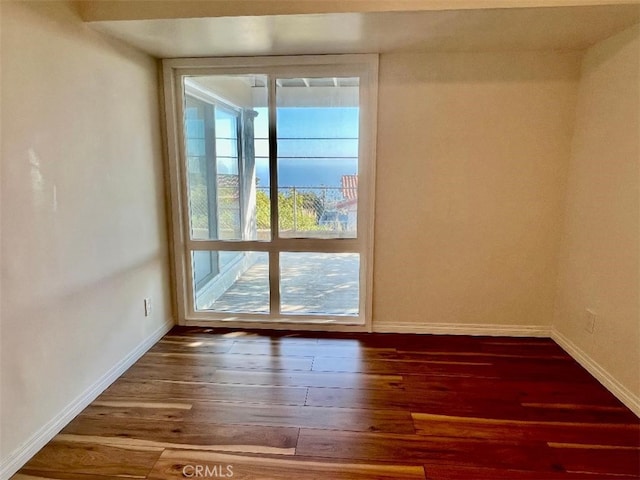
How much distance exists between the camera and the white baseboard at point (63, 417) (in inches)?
67.3

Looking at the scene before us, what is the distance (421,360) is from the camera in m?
2.67

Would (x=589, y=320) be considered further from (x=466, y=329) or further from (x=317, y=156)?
(x=317, y=156)

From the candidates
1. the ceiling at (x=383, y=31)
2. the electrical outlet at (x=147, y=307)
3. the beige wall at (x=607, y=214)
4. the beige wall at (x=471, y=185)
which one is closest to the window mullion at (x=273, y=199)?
the ceiling at (x=383, y=31)

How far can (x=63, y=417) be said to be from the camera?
2.01 metres

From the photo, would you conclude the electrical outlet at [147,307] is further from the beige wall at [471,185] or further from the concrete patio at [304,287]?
the beige wall at [471,185]

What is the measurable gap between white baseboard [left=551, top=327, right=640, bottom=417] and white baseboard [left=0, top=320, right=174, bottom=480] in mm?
2979

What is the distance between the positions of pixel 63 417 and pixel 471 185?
9.42 feet

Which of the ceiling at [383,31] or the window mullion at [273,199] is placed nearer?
the ceiling at [383,31]

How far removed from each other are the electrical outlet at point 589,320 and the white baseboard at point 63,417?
118 inches

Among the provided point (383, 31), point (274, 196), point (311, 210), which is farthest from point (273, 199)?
point (383, 31)

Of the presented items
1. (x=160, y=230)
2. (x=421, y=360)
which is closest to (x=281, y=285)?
(x=160, y=230)

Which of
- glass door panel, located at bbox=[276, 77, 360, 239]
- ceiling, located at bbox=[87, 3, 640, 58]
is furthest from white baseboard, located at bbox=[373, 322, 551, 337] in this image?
ceiling, located at bbox=[87, 3, 640, 58]

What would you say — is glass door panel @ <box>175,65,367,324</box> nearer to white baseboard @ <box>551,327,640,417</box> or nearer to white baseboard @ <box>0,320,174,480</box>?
white baseboard @ <box>0,320,174,480</box>

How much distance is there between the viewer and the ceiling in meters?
2.02
